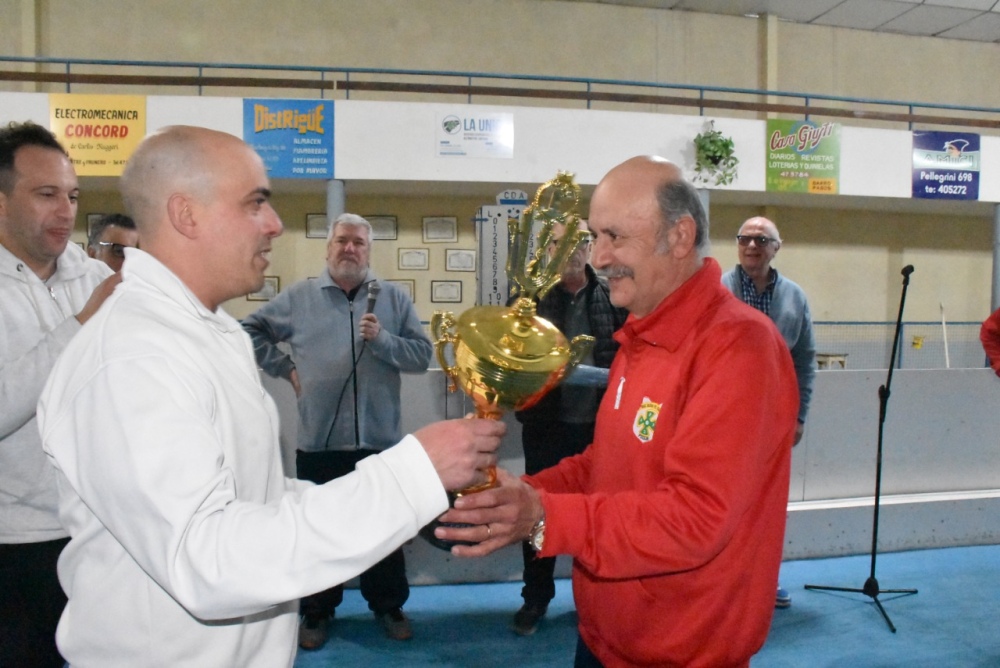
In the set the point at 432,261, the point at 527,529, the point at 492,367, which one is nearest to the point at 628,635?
the point at 527,529

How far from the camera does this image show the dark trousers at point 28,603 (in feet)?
5.29

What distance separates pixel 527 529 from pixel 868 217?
1087 centimetres

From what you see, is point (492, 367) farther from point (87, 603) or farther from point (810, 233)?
point (810, 233)

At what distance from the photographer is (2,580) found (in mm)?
1618

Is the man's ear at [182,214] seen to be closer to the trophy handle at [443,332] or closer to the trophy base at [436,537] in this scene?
the trophy handle at [443,332]

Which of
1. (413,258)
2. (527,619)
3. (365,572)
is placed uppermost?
(413,258)

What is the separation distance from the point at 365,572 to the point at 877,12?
1096 centimetres

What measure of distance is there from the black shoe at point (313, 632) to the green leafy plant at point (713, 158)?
20.0 ft

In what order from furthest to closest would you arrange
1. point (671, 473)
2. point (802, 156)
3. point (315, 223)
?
point (315, 223)
point (802, 156)
point (671, 473)

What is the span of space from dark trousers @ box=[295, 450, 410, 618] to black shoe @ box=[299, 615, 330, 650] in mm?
38

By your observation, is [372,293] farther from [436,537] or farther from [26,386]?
[436,537]

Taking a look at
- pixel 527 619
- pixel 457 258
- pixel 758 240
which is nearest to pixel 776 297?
pixel 758 240

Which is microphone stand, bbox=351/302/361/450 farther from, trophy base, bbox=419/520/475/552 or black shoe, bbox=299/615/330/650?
trophy base, bbox=419/520/475/552

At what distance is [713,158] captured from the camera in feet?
24.5
